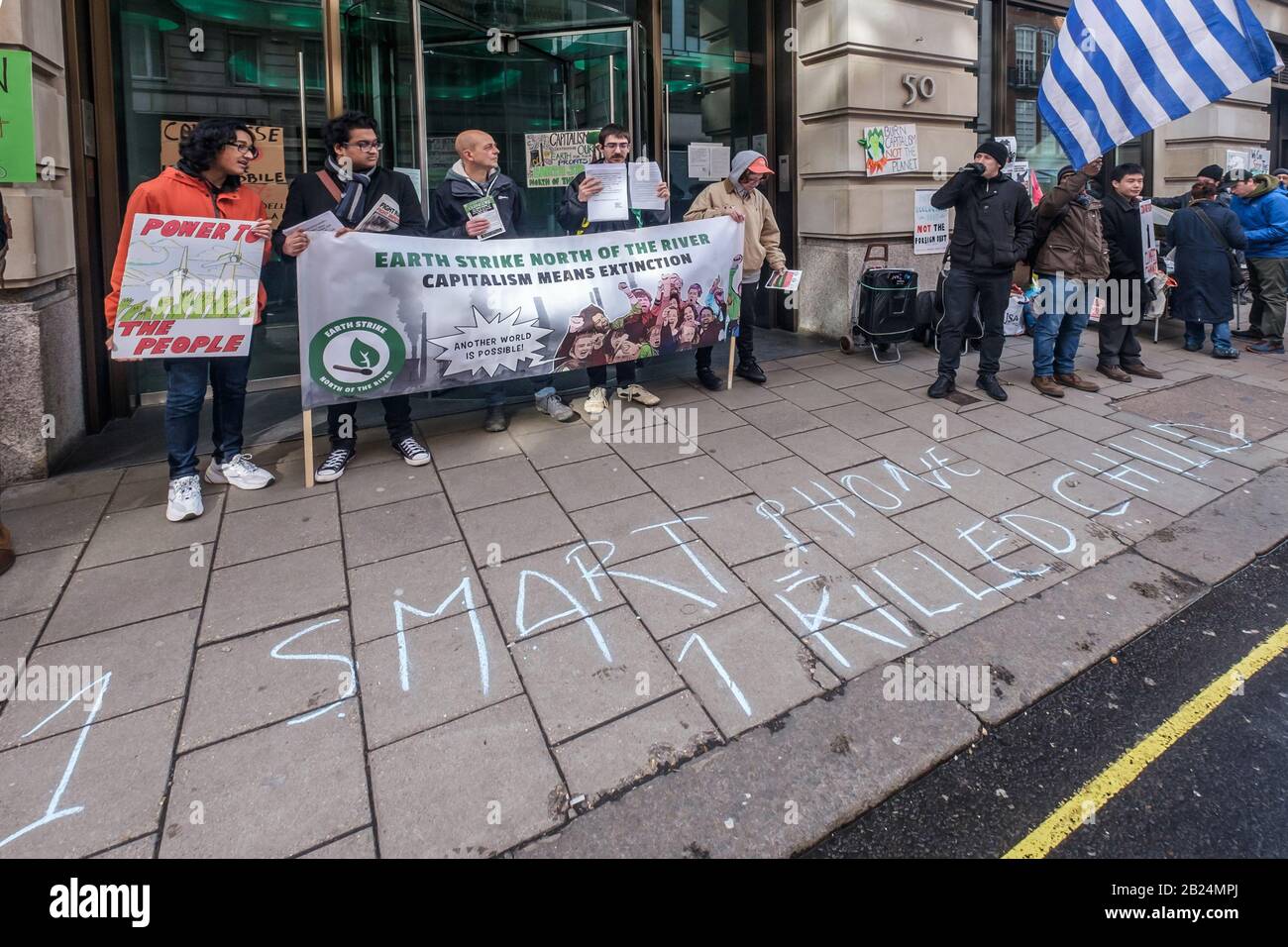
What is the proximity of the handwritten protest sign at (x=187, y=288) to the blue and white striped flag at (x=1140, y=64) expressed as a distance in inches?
231

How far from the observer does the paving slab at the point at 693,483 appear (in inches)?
169

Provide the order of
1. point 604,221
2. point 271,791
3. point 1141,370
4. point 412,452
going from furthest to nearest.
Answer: point 1141,370
point 604,221
point 412,452
point 271,791

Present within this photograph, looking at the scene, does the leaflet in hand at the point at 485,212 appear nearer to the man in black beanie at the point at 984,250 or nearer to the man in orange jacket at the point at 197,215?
the man in orange jacket at the point at 197,215

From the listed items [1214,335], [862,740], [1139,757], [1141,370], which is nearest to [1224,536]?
[1139,757]

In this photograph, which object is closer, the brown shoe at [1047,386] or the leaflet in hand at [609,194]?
the leaflet in hand at [609,194]

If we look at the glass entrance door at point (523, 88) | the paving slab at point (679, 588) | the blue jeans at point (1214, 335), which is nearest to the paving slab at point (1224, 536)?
the paving slab at point (679, 588)

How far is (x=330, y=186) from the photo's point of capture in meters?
4.41

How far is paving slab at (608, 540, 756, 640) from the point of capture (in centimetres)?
318

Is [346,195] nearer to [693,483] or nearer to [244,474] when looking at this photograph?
[244,474]

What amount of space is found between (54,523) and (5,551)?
52 centimetres

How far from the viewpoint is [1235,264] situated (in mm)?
7902
